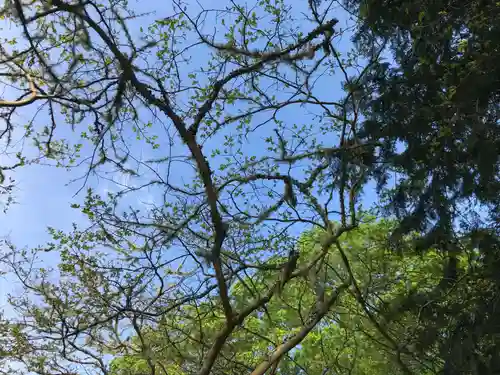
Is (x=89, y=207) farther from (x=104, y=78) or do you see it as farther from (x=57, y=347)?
(x=57, y=347)

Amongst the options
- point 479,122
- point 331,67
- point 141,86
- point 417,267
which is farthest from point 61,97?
point 417,267

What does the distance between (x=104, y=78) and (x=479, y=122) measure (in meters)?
2.70

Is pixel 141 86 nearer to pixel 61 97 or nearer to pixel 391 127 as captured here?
pixel 61 97

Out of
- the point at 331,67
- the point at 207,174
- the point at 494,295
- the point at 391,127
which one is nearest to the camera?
the point at 207,174

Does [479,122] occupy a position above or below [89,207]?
below

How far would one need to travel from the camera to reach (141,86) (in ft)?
10.7

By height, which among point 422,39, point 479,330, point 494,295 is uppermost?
point 422,39

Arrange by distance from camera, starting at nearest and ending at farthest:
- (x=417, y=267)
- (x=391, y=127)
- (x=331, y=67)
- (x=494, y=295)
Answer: (x=494, y=295) < (x=391, y=127) < (x=331, y=67) < (x=417, y=267)

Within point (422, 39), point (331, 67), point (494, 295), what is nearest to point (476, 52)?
point (422, 39)

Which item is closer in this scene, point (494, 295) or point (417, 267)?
point (494, 295)

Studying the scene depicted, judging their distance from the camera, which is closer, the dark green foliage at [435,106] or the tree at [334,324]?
the dark green foliage at [435,106]

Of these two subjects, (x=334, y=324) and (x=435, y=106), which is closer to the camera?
(x=435, y=106)

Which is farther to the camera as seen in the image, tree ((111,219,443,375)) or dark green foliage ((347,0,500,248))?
tree ((111,219,443,375))

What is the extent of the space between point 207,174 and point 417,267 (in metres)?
3.65
